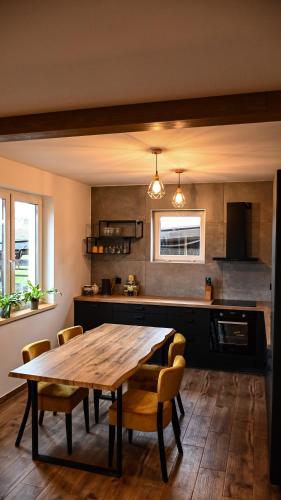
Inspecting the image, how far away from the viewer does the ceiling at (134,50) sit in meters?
1.34

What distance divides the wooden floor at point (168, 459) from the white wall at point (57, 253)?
0.56 meters

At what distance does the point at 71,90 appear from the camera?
2045 millimetres

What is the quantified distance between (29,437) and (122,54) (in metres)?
2.97

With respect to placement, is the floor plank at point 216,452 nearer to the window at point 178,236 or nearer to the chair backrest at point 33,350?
the chair backrest at point 33,350

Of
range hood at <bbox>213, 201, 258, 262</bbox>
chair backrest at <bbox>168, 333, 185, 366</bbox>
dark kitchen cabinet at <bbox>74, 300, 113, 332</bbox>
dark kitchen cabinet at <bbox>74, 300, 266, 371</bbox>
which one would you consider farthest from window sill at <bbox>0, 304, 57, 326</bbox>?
range hood at <bbox>213, 201, 258, 262</bbox>

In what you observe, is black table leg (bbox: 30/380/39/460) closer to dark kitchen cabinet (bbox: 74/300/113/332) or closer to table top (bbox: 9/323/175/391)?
table top (bbox: 9/323/175/391)

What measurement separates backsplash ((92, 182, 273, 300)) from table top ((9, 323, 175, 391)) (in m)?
1.78

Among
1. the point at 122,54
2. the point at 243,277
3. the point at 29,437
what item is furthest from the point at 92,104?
the point at 243,277

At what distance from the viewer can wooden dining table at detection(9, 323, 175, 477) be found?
254 cm

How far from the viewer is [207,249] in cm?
546

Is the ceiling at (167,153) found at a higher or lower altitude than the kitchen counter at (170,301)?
higher

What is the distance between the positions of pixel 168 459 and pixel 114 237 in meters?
3.39

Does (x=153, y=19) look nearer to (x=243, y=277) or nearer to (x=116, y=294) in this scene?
(x=243, y=277)

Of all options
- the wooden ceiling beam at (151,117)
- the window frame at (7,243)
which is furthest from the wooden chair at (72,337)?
the wooden ceiling beam at (151,117)
